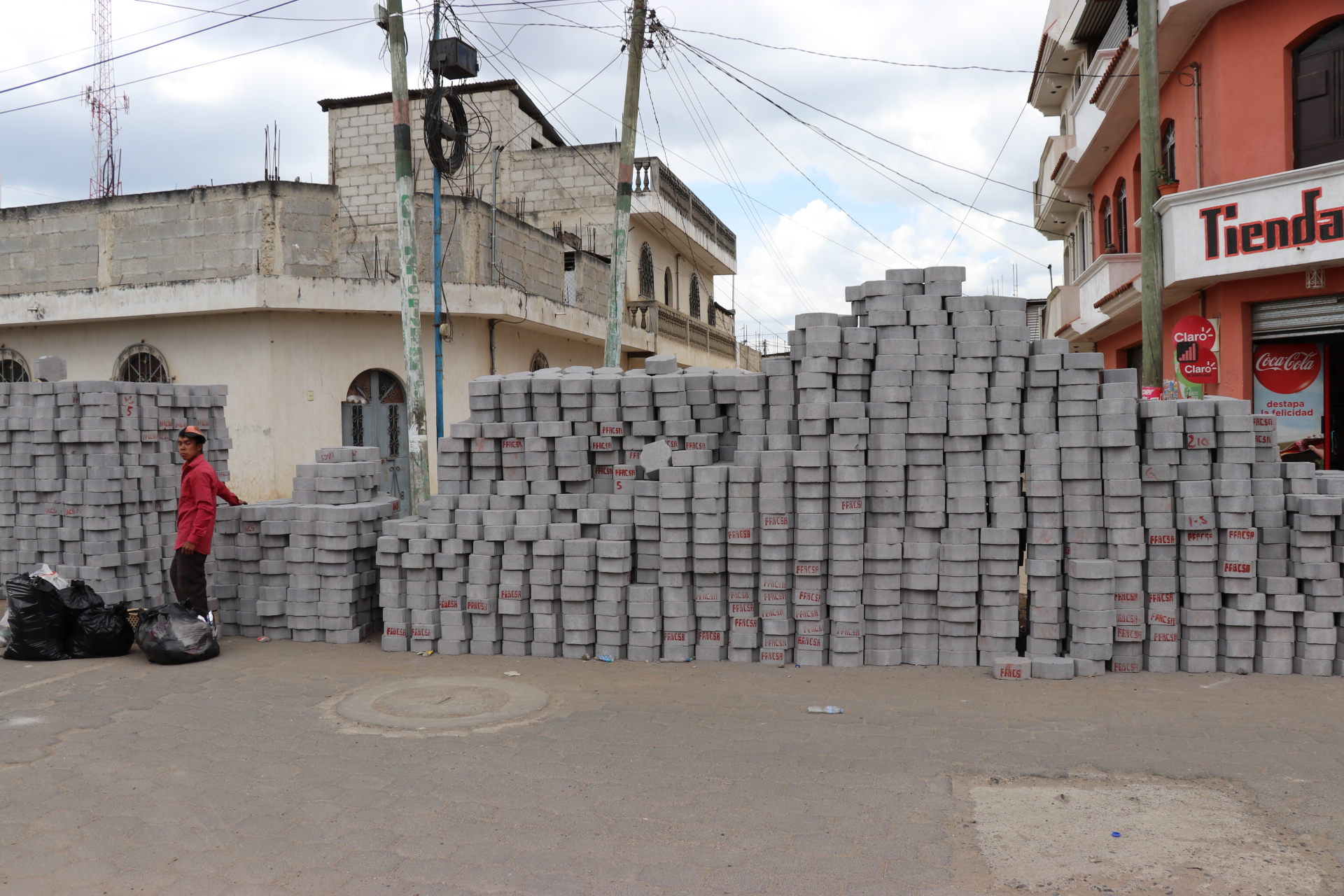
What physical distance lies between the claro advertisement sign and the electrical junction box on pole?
11.5 meters

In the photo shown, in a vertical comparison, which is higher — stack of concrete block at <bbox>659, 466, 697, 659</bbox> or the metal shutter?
the metal shutter

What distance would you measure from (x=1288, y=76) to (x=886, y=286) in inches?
331

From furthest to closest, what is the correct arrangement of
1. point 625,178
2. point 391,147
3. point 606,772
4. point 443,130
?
point 391,147 → point 625,178 → point 443,130 → point 606,772

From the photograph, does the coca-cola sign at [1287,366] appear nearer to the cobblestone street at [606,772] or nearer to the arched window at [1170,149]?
the arched window at [1170,149]

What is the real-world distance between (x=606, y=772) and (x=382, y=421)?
13.8 metres

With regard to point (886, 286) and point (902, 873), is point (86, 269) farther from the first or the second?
point (902, 873)

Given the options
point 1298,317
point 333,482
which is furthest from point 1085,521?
point 1298,317

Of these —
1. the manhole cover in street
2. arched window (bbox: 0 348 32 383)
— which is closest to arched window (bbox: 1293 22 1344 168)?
the manhole cover in street

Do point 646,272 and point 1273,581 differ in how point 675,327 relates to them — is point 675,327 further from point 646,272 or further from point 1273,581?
point 1273,581

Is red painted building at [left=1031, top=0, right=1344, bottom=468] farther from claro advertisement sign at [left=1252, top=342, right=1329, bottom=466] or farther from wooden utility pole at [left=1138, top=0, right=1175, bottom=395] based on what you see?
wooden utility pole at [left=1138, top=0, right=1175, bottom=395]

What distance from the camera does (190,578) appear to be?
7.57 m

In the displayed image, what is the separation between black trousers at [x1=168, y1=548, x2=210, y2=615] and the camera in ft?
24.8

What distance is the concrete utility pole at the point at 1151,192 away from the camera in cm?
985

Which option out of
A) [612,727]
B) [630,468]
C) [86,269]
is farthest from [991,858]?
[86,269]
